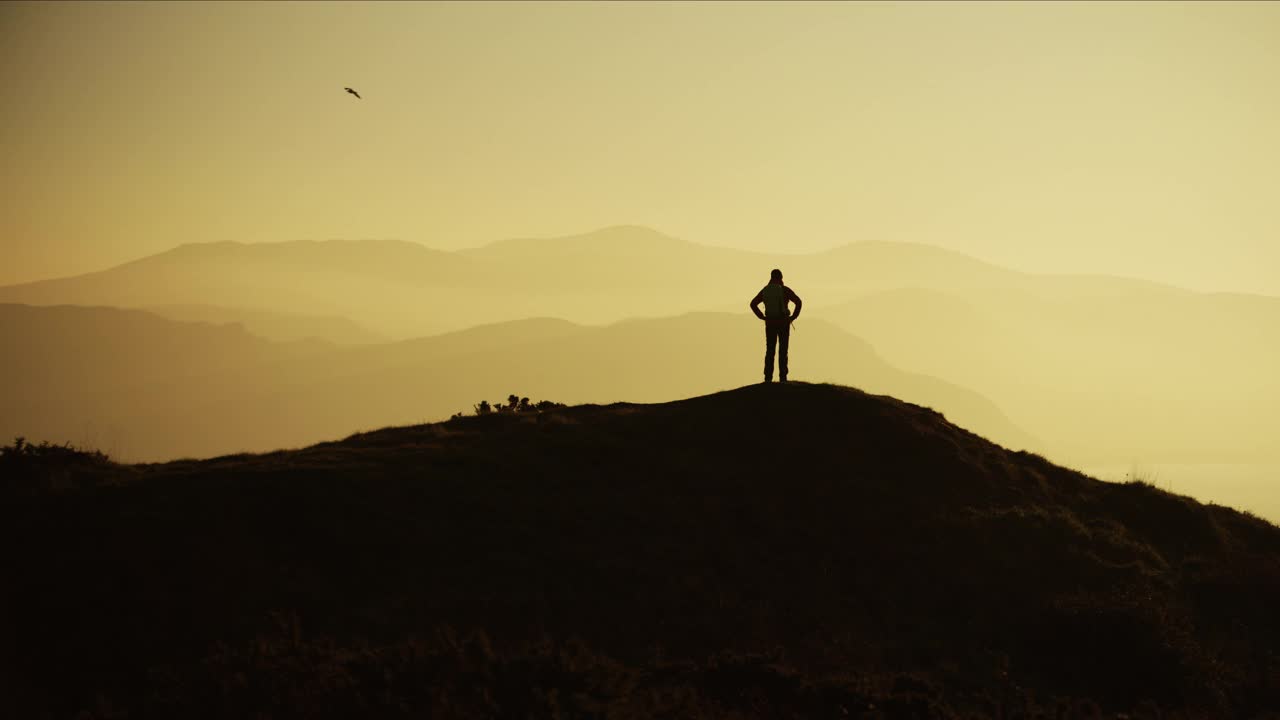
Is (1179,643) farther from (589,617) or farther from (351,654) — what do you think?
(351,654)

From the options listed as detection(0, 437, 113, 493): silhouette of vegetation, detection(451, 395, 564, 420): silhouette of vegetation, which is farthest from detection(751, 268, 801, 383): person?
detection(0, 437, 113, 493): silhouette of vegetation

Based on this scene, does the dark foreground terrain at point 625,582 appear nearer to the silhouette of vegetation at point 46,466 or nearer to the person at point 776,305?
the silhouette of vegetation at point 46,466

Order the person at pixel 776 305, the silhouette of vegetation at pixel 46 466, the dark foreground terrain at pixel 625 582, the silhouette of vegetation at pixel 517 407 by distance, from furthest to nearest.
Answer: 1. the silhouette of vegetation at pixel 517 407
2. the person at pixel 776 305
3. the silhouette of vegetation at pixel 46 466
4. the dark foreground terrain at pixel 625 582

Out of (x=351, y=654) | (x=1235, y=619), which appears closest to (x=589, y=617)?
(x=351, y=654)

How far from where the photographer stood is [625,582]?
65.8 ft

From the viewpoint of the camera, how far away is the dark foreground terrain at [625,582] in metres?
13.0

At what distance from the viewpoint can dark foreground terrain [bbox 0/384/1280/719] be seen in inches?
511

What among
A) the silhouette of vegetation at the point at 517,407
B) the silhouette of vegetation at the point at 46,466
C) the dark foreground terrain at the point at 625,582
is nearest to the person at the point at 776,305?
the dark foreground terrain at the point at 625,582

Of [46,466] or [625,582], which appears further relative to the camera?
[46,466]

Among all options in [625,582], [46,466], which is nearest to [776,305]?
[625,582]

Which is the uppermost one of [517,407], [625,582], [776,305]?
[776,305]

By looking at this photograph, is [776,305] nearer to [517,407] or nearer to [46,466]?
[517,407]

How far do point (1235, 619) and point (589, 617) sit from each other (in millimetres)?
16288

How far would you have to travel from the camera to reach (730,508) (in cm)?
2406
